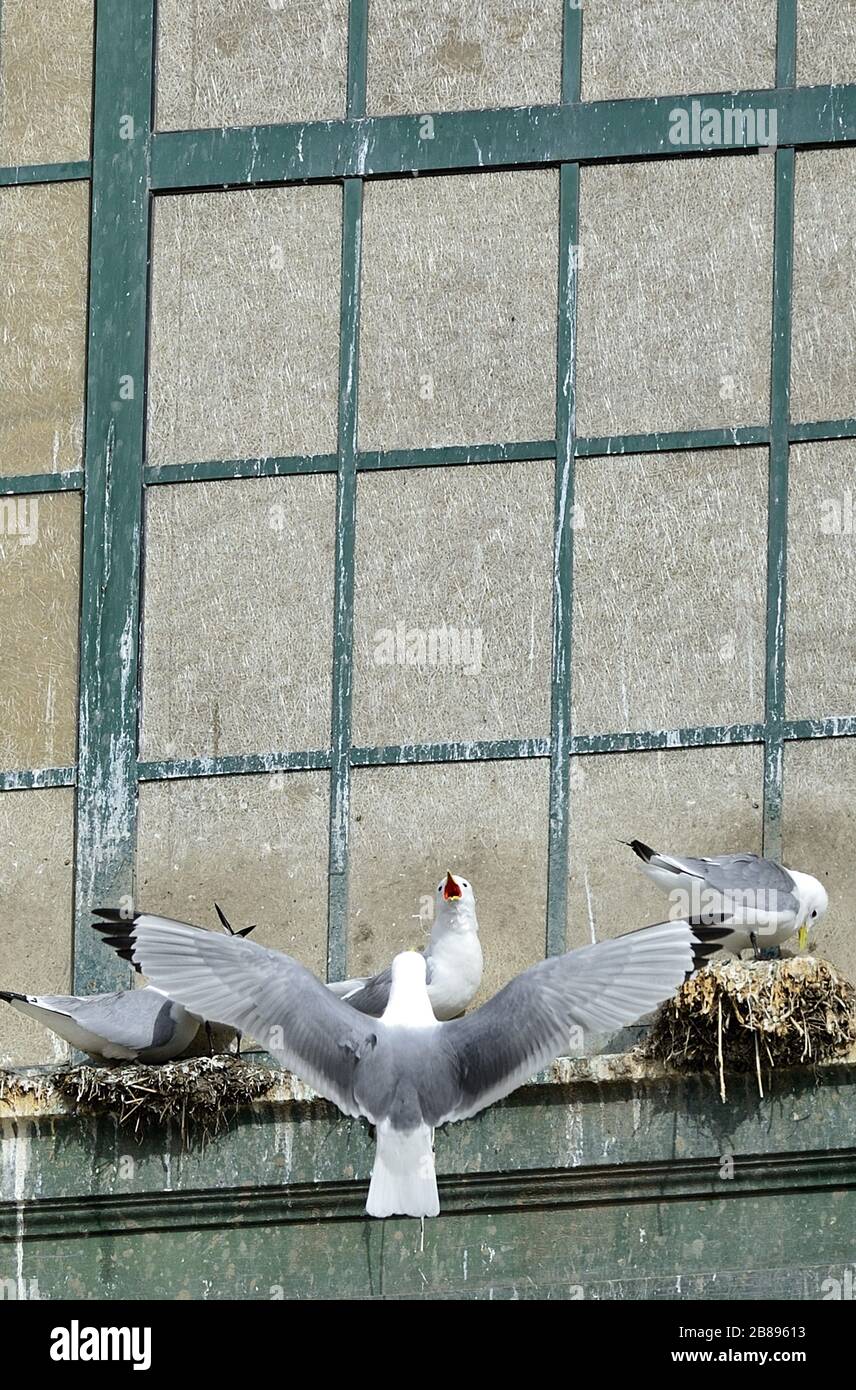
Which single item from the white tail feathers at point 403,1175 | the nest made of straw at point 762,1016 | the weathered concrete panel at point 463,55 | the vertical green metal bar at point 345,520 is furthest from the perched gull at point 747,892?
the weathered concrete panel at point 463,55

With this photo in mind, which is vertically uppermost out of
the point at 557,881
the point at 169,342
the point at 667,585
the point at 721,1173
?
the point at 169,342

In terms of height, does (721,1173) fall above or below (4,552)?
below

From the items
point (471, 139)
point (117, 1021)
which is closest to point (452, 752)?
point (117, 1021)

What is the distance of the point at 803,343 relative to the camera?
51.2ft

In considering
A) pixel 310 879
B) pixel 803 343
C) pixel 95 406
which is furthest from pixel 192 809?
pixel 803 343

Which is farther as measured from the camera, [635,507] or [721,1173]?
[635,507]

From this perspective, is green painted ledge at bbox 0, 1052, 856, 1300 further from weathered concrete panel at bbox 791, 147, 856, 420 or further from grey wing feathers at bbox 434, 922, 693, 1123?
weathered concrete panel at bbox 791, 147, 856, 420

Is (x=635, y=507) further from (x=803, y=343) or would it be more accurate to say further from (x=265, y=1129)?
(x=265, y=1129)

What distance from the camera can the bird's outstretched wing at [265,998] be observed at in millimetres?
13922

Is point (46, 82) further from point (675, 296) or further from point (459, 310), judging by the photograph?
point (675, 296)

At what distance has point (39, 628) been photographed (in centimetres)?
1609

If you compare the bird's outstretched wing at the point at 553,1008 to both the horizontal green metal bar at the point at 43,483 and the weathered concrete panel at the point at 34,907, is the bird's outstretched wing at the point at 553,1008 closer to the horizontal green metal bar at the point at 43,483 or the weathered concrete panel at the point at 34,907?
the weathered concrete panel at the point at 34,907

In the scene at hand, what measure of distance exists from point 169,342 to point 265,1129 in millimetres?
3322

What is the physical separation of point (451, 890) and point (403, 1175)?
4.91 ft
